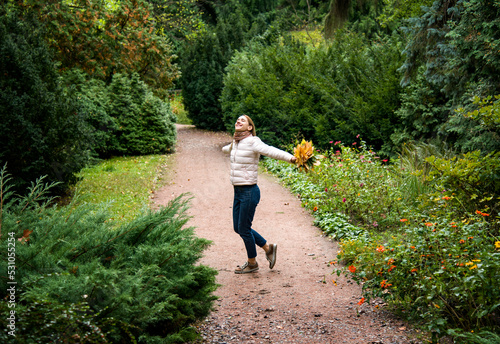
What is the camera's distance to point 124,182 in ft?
35.1

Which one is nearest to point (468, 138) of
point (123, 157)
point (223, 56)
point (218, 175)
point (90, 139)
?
point (218, 175)

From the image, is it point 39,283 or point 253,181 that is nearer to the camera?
point 39,283

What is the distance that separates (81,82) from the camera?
1381 centimetres

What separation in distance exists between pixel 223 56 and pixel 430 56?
509 inches

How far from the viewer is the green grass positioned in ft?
28.4

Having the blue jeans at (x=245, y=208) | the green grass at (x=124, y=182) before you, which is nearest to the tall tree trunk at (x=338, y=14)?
the green grass at (x=124, y=182)

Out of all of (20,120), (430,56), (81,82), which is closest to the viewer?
(20,120)

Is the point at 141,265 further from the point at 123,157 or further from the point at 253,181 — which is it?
the point at 123,157

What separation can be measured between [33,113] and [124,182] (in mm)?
2963

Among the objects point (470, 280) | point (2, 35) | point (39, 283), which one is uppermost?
point (2, 35)

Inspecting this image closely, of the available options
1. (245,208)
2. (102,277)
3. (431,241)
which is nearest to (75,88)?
(245,208)

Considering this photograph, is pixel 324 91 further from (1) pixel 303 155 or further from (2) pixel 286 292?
(2) pixel 286 292

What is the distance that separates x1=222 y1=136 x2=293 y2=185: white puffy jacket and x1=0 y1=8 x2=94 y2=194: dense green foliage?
15.7 ft

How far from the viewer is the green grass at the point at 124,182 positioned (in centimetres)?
866
